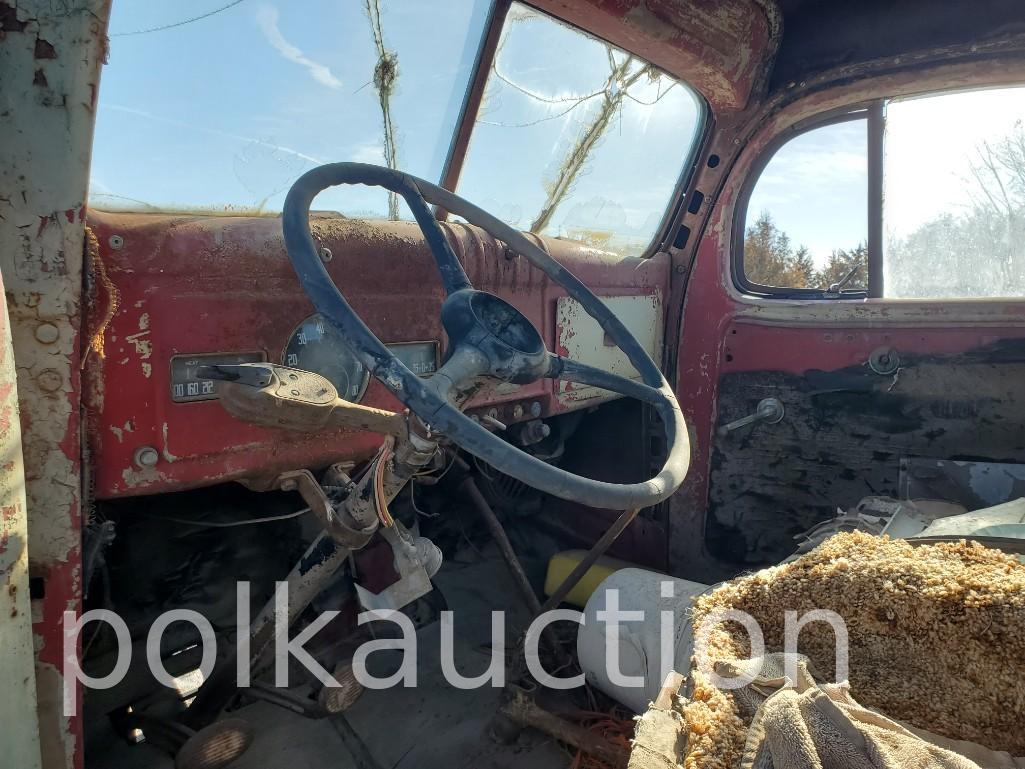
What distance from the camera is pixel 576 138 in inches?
77.6

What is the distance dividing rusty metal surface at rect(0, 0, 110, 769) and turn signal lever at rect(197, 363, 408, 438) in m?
0.20

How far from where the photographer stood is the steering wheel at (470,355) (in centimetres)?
91

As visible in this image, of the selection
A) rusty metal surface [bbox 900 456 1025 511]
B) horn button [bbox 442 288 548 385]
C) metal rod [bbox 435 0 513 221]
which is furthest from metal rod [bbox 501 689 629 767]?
metal rod [bbox 435 0 513 221]

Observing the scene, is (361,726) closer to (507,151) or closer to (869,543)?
(869,543)

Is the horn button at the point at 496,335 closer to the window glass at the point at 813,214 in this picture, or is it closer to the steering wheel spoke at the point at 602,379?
the steering wheel spoke at the point at 602,379

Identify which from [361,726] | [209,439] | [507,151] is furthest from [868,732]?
[507,151]

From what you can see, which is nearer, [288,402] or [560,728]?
[288,402]

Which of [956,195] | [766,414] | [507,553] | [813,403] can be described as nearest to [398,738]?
[507,553]

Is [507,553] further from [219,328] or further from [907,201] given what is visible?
[907,201]

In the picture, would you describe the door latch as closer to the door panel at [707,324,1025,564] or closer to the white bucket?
the door panel at [707,324,1025,564]

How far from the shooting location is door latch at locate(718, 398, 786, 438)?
80.0 inches

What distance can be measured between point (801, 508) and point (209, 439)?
5.43 feet

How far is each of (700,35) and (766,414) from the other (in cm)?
109

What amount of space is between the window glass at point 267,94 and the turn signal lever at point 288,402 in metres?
0.51
